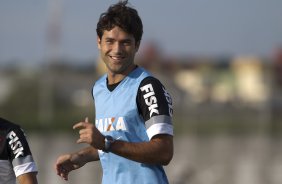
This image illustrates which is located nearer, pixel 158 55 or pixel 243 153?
pixel 243 153

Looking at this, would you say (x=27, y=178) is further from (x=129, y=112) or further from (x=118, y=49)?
(x=118, y=49)

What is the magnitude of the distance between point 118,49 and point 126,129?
50cm

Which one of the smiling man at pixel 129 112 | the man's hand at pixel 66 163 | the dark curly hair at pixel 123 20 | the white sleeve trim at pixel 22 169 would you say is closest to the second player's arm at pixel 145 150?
A: the smiling man at pixel 129 112

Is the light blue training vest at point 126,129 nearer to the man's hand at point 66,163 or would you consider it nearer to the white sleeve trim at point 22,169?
the man's hand at point 66,163

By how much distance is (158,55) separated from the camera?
230ft

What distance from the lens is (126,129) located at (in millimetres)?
5879

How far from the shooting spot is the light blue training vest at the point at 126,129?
5883 millimetres

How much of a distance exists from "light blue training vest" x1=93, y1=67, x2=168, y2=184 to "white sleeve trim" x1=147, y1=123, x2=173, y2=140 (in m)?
0.17

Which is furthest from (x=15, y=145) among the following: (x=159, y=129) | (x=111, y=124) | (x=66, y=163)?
(x=159, y=129)

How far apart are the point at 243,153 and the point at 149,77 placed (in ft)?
97.1

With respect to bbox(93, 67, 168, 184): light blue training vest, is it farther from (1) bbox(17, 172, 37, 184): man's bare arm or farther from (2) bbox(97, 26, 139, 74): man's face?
(1) bbox(17, 172, 37, 184): man's bare arm

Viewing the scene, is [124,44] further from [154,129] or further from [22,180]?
[22,180]

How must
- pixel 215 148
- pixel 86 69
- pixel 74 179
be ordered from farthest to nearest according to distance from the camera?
1. pixel 86 69
2. pixel 215 148
3. pixel 74 179

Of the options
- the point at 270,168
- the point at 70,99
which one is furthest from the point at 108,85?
the point at 70,99
